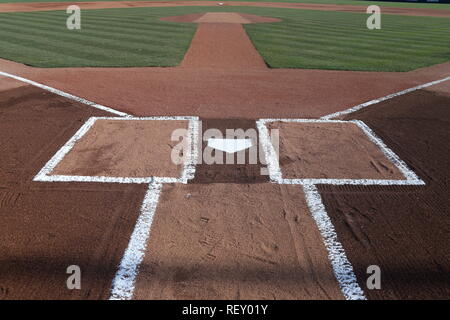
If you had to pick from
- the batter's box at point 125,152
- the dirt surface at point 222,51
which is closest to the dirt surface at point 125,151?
the batter's box at point 125,152

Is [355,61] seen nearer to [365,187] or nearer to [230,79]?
[230,79]

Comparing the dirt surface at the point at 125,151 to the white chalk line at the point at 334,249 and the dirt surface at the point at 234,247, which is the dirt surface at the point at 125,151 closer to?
the dirt surface at the point at 234,247

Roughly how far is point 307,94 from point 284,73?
1857 mm

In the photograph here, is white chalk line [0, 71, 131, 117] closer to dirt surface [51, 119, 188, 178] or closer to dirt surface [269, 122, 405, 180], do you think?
dirt surface [51, 119, 188, 178]

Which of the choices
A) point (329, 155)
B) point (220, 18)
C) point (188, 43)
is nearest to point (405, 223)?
point (329, 155)

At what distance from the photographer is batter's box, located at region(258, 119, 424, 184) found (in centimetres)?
487

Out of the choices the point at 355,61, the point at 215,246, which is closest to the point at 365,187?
the point at 215,246

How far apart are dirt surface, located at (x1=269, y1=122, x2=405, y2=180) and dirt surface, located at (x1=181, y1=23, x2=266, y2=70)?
4630 mm

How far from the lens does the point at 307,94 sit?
320 inches

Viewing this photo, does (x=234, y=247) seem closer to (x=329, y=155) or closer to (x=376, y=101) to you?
(x=329, y=155)

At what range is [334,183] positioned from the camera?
15.5 ft

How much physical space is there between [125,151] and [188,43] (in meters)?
9.23

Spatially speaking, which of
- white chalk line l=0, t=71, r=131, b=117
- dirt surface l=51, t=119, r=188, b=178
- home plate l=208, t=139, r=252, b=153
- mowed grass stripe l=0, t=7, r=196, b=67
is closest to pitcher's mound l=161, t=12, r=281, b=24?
mowed grass stripe l=0, t=7, r=196, b=67

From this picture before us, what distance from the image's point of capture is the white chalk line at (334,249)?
10.3 feet
